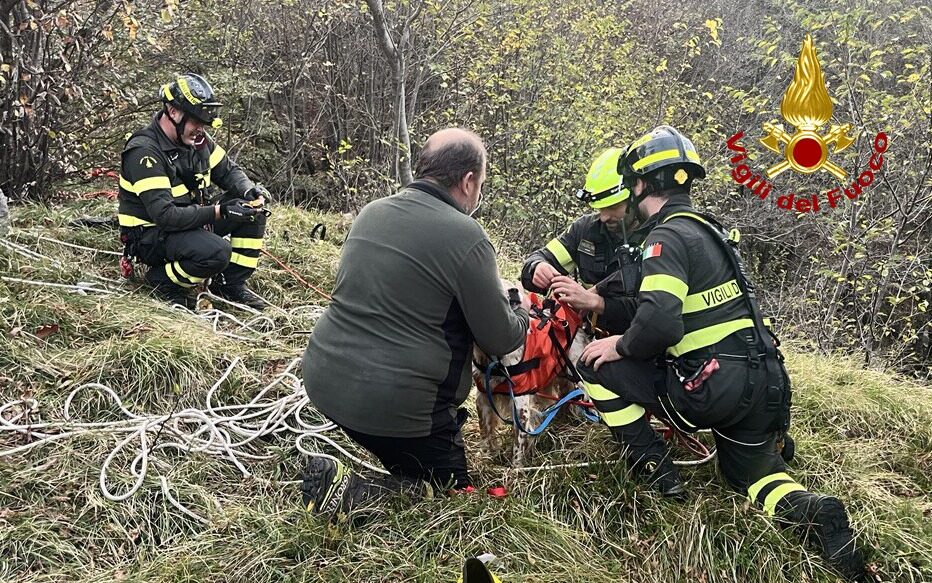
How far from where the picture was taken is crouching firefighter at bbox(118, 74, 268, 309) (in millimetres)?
4707

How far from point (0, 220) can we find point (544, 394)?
4564 mm

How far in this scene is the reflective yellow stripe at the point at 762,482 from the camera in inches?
117

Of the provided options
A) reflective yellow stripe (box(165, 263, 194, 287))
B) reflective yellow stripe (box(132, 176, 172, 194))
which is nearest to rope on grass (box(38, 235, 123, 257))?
reflective yellow stripe (box(165, 263, 194, 287))

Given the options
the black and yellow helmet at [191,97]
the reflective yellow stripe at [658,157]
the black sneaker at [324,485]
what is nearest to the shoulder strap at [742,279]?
the reflective yellow stripe at [658,157]

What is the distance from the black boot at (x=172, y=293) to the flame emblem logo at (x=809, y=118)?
487cm

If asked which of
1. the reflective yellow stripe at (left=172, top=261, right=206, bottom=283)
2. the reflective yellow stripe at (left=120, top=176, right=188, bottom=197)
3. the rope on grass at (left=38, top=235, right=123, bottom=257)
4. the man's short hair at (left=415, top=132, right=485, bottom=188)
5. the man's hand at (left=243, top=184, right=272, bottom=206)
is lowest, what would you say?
the rope on grass at (left=38, top=235, right=123, bottom=257)

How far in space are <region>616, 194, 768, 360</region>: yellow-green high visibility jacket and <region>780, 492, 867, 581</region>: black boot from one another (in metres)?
0.74

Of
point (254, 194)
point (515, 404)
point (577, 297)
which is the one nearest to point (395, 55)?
point (254, 194)

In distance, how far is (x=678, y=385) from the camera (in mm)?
2881

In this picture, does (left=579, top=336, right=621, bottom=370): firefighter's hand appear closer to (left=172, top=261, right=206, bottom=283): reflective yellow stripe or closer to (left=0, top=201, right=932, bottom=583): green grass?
(left=0, top=201, right=932, bottom=583): green grass

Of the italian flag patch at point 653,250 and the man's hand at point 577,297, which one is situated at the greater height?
the italian flag patch at point 653,250

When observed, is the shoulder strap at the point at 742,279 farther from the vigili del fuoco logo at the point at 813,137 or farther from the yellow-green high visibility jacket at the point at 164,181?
the yellow-green high visibility jacket at the point at 164,181

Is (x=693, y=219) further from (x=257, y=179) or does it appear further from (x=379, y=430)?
(x=257, y=179)

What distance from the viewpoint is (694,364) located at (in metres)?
2.85
